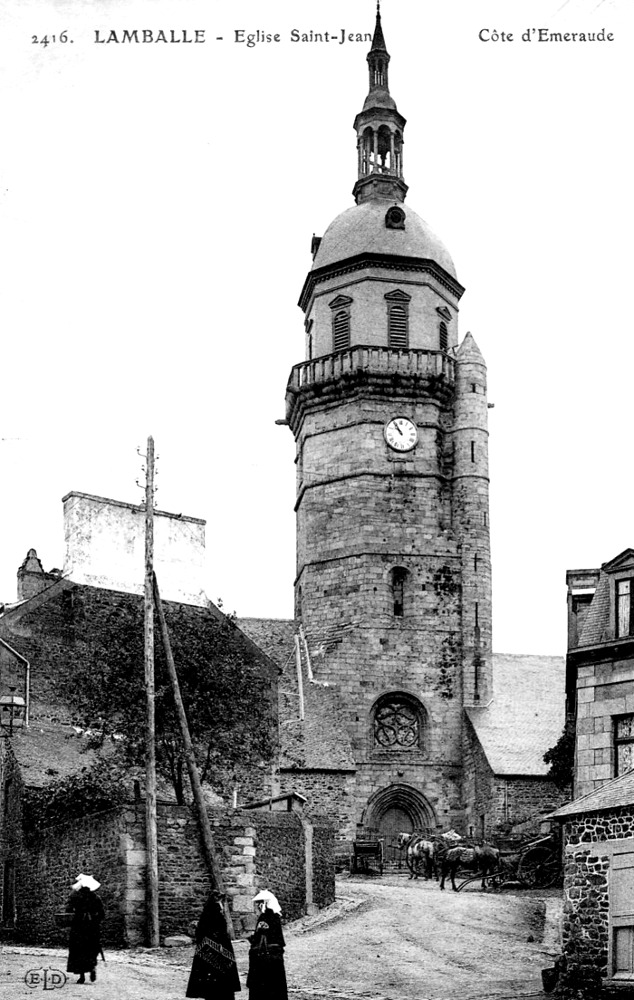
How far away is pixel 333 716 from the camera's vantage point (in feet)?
170

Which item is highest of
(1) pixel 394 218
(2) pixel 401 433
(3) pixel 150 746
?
(1) pixel 394 218

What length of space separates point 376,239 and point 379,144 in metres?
4.87

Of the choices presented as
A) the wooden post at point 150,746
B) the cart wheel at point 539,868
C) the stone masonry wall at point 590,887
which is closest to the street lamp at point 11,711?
the wooden post at point 150,746

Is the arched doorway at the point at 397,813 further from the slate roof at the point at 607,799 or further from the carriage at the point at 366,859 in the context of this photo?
the slate roof at the point at 607,799

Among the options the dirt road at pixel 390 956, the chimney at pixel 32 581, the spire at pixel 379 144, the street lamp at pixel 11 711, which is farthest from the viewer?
the spire at pixel 379 144

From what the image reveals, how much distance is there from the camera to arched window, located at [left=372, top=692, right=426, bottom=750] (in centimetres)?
5309

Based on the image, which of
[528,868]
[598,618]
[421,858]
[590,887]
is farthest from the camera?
[421,858]

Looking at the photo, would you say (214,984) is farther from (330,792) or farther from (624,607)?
(330,792)

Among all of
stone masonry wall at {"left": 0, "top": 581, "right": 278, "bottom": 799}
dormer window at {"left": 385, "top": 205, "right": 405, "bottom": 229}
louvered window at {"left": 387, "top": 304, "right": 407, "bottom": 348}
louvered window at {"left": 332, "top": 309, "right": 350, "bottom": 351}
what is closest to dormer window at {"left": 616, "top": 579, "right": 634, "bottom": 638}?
stone masonry wall at {"left": 0, "top": 581, "right": 278, "bottom": 799}

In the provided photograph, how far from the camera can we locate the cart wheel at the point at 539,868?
38906 millimetres

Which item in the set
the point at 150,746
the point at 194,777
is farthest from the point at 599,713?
the point at 150,746

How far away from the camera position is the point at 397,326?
56969 mm

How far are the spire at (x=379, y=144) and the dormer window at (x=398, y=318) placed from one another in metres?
4.47

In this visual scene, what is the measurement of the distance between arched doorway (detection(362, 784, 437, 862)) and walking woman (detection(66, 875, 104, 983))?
91.2ft
